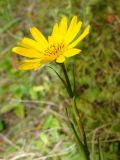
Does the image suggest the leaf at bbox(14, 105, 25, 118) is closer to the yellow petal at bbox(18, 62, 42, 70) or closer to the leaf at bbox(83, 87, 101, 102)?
the leaf at bbox(83, 87, 101, 102)

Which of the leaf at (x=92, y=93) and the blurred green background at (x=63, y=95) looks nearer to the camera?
the blurred green background at (x=63, y=95)

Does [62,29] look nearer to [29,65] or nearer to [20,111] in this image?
[29,65]

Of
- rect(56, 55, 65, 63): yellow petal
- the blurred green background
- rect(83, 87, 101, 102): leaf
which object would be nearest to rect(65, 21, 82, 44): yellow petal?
rect(56, 55, 65, 63): yellow petal

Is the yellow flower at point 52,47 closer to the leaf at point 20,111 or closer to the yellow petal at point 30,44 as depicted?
the yellow petal at point 30,44

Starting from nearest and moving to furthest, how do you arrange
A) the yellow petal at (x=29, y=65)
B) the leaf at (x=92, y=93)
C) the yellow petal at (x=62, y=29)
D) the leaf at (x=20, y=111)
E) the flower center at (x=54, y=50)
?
1. the yellow petal at (x=29, y=65)
2. the flower center at (x=54, y=50)
3. the yellow petal at (x=62, y=29)
4. the leaf at (x=92, y=93)
5. the leaf at (x=20, y=111)

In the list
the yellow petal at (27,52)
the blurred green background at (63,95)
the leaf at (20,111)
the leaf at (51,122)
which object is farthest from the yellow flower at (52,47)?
the leaf at (20,111)

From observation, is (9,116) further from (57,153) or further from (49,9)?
(49,9)

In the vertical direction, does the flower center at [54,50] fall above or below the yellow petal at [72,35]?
below
